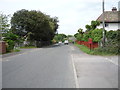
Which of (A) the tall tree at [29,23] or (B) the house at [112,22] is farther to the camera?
(B) the house at [112,22]

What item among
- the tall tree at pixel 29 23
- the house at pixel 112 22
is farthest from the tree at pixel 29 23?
the house at pixel 112 22

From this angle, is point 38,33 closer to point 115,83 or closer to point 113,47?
point 113,47

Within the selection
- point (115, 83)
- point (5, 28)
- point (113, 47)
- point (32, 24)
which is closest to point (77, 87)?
point (115, 83)

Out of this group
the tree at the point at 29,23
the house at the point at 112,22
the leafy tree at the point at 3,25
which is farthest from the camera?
the house at the point at 112,22

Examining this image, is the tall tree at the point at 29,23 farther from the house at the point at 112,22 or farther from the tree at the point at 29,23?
the house at the point at 112,22

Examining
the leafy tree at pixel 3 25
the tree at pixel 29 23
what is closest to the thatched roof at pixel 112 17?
the tree at pixel 29 23

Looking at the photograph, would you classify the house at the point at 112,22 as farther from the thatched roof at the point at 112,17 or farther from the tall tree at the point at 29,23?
the tall tree at the point at 29,23

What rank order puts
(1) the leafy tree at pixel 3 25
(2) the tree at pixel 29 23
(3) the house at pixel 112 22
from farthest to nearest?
(3) the house at pixel 112 22, (2) the tree at pixel 29 23, (1) the leafy tree at pixel 3 25

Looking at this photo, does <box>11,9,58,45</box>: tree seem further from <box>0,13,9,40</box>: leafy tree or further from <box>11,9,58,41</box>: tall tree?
<box>0,13,9,40</box>: leafy tree

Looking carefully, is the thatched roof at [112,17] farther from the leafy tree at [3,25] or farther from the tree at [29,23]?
the leafy tree at [3,25]

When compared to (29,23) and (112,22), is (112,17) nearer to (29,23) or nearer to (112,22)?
(112,22)

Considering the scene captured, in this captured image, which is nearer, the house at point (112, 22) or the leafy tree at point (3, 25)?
the leafy tree at point (3, 25)

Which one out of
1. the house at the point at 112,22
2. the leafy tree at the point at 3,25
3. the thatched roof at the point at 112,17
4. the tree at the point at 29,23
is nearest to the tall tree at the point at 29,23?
the tree at the point at 29,23

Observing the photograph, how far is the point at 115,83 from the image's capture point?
25.1ft
